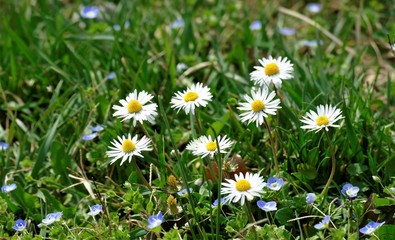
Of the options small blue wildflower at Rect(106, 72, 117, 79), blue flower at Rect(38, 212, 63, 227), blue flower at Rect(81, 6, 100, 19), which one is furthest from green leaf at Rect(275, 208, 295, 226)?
blue flower at Rect(81, 6, 100, 19)

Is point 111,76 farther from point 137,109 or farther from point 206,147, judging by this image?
point 206,147

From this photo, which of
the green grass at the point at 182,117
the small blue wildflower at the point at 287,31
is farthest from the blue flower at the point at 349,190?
the small blue wildflower at the point at 287,31

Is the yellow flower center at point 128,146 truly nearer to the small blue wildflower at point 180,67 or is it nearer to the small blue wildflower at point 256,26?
the small blue wildflower at point 180,67

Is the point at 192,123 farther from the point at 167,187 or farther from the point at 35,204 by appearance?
the point at 35,204

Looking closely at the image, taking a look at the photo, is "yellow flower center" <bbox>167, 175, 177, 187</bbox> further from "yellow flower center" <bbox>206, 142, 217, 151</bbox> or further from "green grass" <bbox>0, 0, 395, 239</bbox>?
"yellow flower center" <bbox>206, 142, 217, 151</bbox>

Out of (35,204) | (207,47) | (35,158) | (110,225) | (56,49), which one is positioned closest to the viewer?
(110,225)

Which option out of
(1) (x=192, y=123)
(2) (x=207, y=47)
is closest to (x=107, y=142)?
(1) (x=192, y=123)

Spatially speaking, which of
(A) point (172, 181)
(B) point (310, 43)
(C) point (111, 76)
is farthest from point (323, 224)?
(B) point (310, 43)
